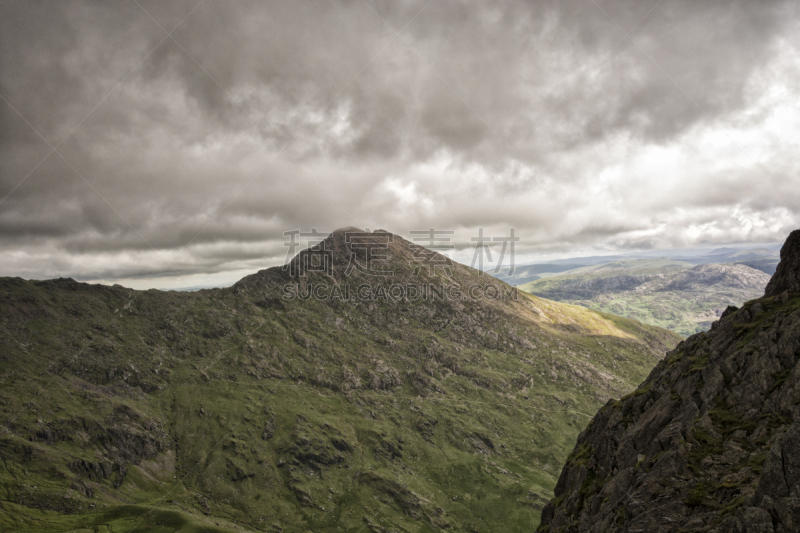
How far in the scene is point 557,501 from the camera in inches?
3211

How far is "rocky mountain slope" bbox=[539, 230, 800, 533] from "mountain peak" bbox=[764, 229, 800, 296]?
0.21 metres

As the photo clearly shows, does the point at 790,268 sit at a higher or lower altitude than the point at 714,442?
higher

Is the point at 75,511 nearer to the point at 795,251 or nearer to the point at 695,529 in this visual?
the point at 695,529

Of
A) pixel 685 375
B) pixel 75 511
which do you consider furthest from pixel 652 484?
pixel 75 511

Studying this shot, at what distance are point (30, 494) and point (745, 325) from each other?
311 meters

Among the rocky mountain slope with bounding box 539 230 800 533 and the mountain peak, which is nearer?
the rocky mountain slope with bounding box 539 230 800 533

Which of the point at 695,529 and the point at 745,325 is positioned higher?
the point at 745,325

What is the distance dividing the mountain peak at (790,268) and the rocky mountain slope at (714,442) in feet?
0.69

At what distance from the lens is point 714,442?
156 feet

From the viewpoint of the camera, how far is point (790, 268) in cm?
6700

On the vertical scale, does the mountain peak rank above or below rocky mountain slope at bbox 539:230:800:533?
above

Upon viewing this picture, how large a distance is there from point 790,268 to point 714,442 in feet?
142

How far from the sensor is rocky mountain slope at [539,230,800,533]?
112ft

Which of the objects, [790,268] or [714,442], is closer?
[714,442]
